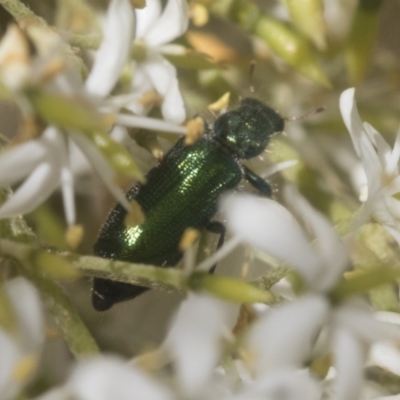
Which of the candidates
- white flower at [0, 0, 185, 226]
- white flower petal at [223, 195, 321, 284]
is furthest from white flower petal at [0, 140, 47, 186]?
white flower petal at [223, 195, 321, 284]

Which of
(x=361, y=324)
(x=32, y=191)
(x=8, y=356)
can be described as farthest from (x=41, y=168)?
(x=361, y=324)

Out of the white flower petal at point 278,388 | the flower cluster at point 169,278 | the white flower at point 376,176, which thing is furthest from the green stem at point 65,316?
the white flower at point 376,176

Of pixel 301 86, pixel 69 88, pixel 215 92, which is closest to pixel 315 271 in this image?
pixel 69 88

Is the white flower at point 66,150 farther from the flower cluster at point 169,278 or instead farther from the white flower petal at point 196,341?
the white flower petal at point 196,341

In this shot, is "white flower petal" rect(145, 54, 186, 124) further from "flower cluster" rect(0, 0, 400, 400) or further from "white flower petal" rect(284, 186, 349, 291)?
"white flower petal" rect(284, 186, 349, 291)

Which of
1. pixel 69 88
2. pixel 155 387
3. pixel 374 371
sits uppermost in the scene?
pixel 69 88

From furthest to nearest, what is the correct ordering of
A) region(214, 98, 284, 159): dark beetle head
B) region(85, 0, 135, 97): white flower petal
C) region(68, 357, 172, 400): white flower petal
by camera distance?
region(214, 98, 284, 159): dark beetle head, region(85, 0, 135, 97): white flower petal, region(68, 357, 172, 400): white flower petal

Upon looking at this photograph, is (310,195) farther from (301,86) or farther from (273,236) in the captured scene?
(273,236)
